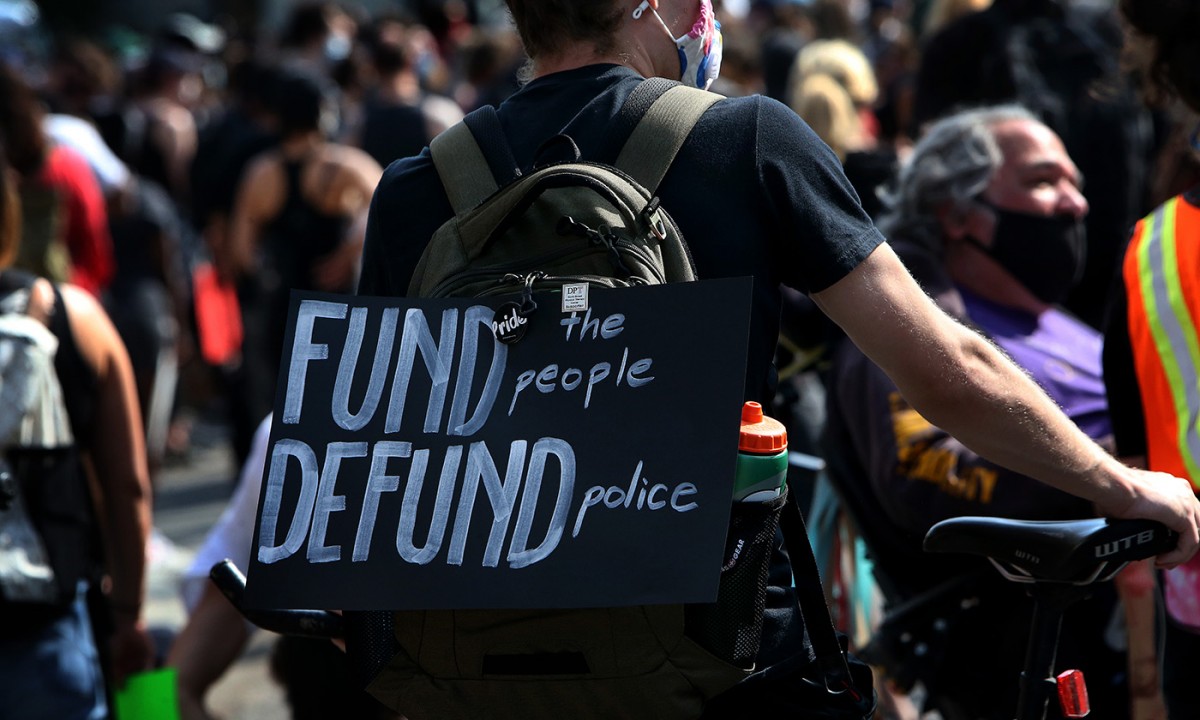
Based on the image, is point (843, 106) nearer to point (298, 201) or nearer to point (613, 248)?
point (298, 201)

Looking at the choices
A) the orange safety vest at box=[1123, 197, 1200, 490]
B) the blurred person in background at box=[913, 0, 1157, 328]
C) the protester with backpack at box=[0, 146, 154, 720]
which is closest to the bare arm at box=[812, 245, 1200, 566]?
the orange safety vest at box=[1123, 197, 1200, 490]

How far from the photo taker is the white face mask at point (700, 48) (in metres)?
2.07

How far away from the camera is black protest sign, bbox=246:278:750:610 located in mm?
1730

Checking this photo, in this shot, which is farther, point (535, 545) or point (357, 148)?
point (357, 148)

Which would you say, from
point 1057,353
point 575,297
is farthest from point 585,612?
point 1057,353

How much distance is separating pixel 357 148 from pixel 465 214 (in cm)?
565

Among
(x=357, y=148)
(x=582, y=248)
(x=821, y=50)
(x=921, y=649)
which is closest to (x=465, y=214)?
(x=582, y=248)

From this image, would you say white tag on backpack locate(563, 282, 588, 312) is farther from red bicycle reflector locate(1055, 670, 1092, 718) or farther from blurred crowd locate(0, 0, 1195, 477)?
red bicycle reflector locate(1055, 670, 1092, 718)

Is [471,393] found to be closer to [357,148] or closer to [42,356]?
[42,356]

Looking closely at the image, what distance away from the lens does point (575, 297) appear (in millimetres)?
1776

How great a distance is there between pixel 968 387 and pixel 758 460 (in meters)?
0.28

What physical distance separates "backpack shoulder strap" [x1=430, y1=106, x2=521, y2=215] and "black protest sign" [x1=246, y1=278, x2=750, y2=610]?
0.55 feet

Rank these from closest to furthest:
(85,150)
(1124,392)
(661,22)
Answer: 1. (661,22)
2. (1124,392)
3. (85,150)

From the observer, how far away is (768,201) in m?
1.84
